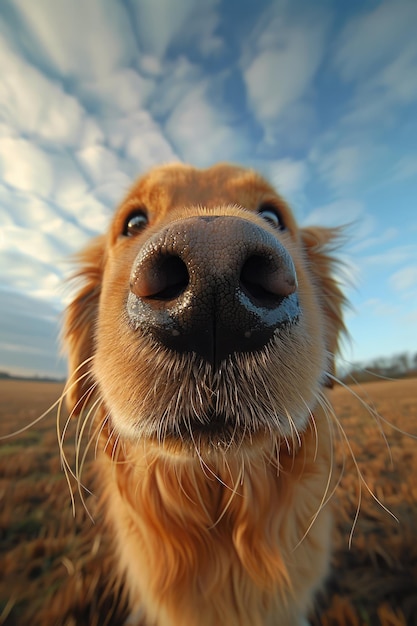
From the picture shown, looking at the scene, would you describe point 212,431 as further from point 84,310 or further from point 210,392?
point 84,310

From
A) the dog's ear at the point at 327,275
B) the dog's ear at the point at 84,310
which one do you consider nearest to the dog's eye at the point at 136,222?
the dog's ear at the point at 84,310

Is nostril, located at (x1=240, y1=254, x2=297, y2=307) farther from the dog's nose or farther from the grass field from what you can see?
the grass field

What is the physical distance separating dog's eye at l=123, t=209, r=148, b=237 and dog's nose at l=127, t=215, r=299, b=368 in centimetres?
159

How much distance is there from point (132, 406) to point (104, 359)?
30cm

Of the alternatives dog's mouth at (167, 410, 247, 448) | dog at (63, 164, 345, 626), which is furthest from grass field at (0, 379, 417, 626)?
dog's mouth at (167, 410, 247, 448)

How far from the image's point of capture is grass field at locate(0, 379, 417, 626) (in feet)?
8.13

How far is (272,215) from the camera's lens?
2.82 metres

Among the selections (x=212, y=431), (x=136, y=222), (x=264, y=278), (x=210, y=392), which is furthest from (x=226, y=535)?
(x=136, y=222)

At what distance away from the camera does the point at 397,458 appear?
454 centimetres

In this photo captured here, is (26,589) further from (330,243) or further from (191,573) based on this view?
(330,243)

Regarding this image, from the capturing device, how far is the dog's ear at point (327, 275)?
3.20 m

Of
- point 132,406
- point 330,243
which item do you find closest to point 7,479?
point 132,406

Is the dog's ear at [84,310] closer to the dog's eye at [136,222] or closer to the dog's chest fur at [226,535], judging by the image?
the dog's eye at [136,222]

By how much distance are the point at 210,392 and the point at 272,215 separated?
78.8 inches
